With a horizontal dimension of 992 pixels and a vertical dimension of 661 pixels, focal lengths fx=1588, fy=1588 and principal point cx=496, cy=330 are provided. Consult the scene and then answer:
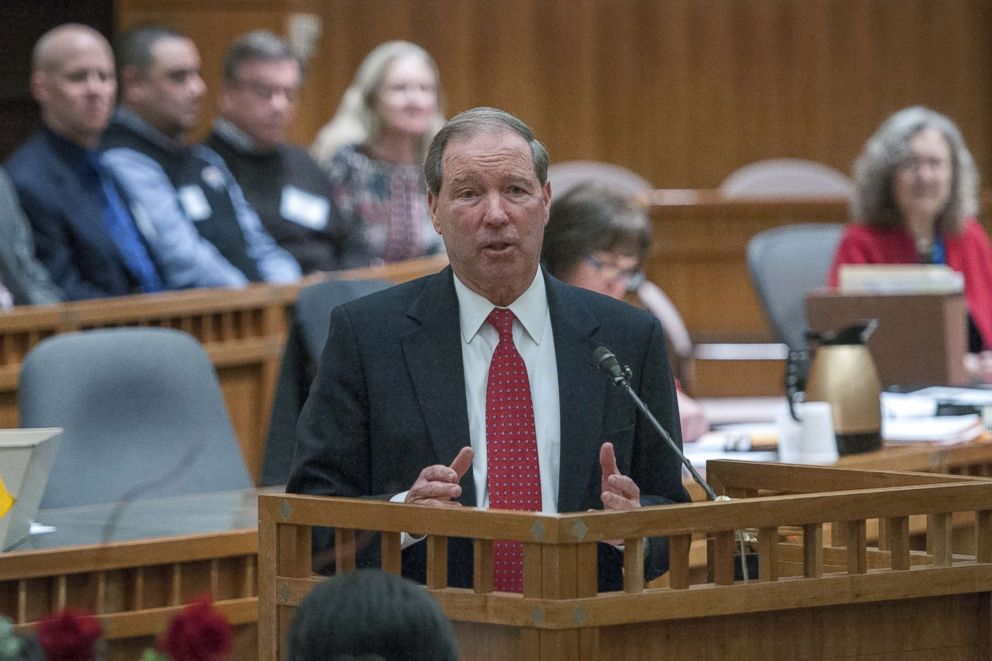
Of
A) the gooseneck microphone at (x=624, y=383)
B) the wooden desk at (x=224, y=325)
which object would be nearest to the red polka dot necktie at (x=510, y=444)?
the gooseneck microphone at (x=624, y=383)

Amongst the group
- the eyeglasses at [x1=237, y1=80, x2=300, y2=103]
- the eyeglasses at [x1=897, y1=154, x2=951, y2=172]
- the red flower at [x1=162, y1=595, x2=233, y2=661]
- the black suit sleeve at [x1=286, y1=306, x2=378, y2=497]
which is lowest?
the red flower at [x1=162, y1=595, x2=233, y2=661]

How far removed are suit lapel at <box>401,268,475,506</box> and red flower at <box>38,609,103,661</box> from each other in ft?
3.12

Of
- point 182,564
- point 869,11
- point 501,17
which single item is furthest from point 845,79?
point 182,564

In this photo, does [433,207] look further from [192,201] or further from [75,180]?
[192,201]

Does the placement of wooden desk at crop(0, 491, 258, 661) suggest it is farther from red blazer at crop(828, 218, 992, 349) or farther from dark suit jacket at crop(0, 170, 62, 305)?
red blazer at crop(828, 218, 992, 349)

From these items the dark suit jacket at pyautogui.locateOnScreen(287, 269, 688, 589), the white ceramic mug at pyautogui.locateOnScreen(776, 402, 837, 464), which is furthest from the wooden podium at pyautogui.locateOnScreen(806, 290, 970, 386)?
the dark suit jacket at pyautogui.locateOnScreen(287, 269, 688, 589)

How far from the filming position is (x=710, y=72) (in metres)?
9.40

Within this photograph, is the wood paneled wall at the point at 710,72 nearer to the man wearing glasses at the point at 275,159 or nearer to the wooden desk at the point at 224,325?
the man wearing glasses at the point at 275,159

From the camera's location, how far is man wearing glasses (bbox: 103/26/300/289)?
477 cm

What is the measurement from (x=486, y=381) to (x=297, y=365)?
4.84 ft

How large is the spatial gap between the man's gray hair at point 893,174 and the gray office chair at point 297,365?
6.18 ft

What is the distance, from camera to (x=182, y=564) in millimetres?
2580

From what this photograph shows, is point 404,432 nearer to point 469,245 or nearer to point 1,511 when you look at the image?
point 469,245

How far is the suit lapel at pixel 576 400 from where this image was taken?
2037 millimetres
